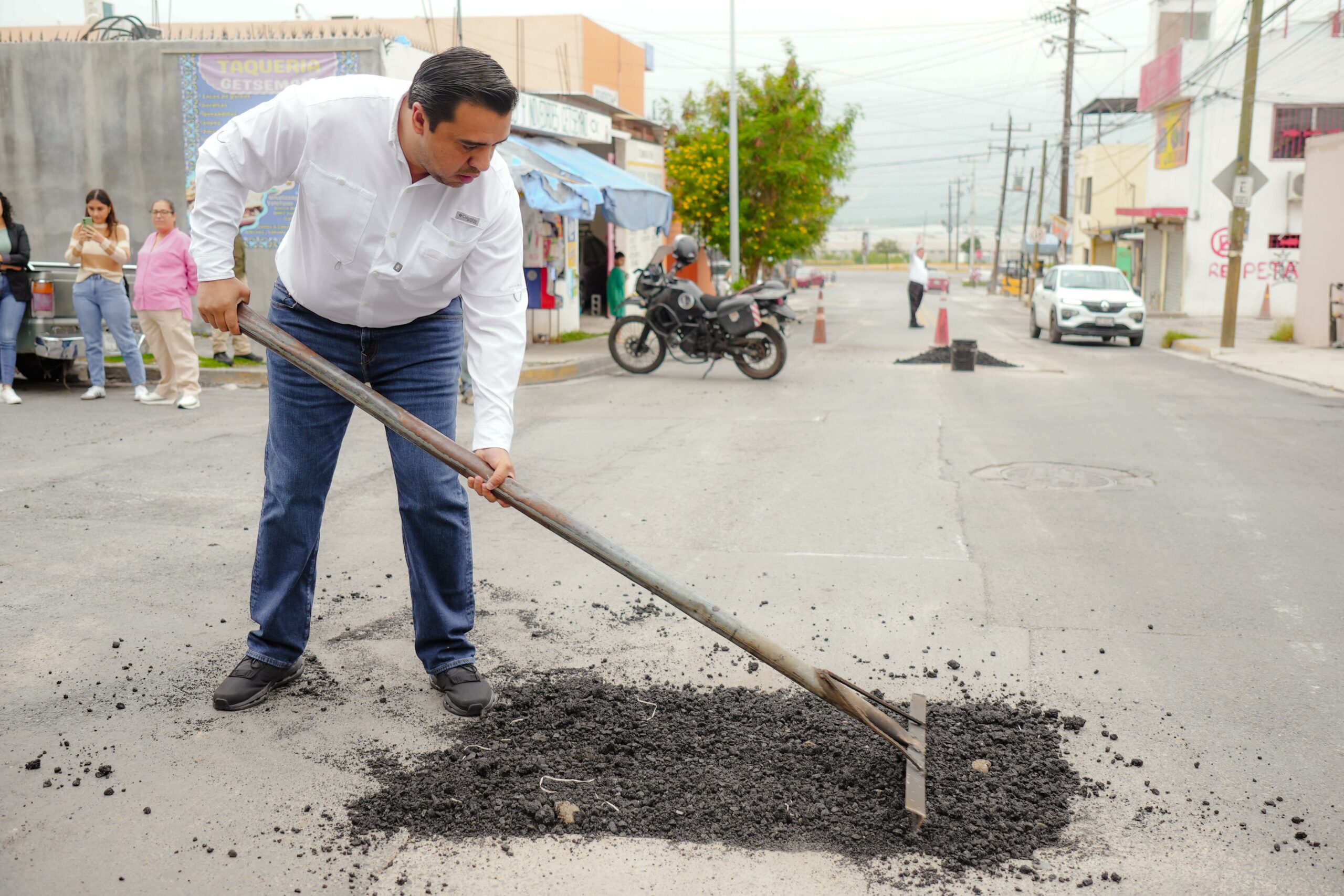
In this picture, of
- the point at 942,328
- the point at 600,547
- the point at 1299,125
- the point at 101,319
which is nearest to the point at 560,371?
the point at 101,319

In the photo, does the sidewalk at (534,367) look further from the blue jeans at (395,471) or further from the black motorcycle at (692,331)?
the blue jeans at (395,471)

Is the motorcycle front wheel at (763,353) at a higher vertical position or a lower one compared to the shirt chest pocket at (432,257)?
lower

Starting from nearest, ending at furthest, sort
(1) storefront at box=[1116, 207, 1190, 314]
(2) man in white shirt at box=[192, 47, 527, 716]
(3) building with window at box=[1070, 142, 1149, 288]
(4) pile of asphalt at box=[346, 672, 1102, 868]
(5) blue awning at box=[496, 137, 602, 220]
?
(4) pile of asphalt at box=[346, 672, 1102, 868]
(2) man in white shirt at box=[192, 47, 527, 716]
(5) blue awning at box=[496, 137, 602, 220]
(1) storefront at box=[1116, 207, 1190, 314]
(3) building with window at box=[1070, 142, 1149, 288]

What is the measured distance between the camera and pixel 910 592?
504 centimetres

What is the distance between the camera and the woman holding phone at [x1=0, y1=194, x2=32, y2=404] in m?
9.96

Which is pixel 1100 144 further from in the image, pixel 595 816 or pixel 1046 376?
pixel 595 816

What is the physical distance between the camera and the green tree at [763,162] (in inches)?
1200

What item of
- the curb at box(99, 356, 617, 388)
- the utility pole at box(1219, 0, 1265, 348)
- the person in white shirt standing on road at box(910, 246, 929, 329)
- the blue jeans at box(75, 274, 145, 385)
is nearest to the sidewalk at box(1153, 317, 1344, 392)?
the utility pole at box(1219, 0, 1265, 348)

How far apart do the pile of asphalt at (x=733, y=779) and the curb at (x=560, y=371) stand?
10.3m

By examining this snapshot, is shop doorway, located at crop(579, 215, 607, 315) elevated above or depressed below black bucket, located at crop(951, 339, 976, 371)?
above

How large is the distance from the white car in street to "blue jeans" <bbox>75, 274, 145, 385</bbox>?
16.9 metres

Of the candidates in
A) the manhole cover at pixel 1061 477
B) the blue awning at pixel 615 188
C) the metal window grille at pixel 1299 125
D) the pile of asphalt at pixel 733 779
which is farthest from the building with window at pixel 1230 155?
the pile of asphalt at pixel 733 779

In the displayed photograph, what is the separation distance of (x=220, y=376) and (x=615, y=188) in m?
6.48

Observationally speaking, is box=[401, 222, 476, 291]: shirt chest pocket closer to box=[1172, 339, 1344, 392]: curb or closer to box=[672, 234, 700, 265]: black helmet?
box=[672, 234, 700, 265]: black helmet
